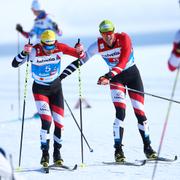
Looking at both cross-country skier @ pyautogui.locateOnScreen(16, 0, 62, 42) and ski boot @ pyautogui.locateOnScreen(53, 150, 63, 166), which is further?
cross-country skier @ pyautogui.locateOnScreen(16, 0, 62, 42)

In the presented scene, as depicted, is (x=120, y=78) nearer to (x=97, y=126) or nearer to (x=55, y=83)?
(x=55, y=83)

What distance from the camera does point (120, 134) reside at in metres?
8.59

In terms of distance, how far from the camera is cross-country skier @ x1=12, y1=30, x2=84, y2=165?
826 cm

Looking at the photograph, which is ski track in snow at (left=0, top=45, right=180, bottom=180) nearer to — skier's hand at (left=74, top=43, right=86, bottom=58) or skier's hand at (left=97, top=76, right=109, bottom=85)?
skier's hand at (left=97, top=76, right=109, bottom=85)

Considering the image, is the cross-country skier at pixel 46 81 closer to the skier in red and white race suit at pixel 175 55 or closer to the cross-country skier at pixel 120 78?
the cross-country skier at pixel 120 78

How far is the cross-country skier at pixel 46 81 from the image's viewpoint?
8.26 m

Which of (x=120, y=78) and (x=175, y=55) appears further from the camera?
(x=120, y=78)

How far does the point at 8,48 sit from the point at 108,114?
18010 millimetres

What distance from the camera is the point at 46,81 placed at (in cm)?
834

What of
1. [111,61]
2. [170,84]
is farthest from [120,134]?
[170,84]

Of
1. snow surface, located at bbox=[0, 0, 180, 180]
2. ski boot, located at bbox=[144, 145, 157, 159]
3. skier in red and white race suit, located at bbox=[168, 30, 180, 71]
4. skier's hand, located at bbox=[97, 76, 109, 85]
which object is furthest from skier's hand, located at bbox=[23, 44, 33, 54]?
skier in red and white race suit, located at bbox=[168, 30, 180, 71]

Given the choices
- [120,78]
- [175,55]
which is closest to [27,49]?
[120,78]

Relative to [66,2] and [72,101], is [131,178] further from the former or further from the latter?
[66,2]

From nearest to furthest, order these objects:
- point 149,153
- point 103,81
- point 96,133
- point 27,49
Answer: point 103,81
point 27,49
point 149,153
point 96,133
